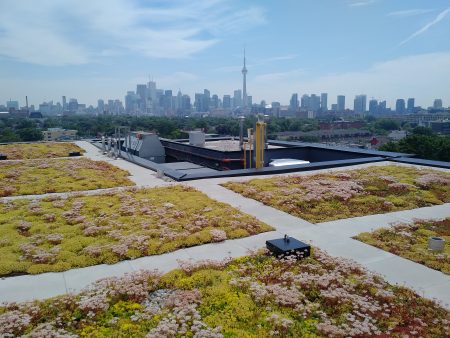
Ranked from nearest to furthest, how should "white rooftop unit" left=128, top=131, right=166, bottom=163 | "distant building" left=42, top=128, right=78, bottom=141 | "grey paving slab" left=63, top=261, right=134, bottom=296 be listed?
"grey paving slab" left=63, top=261, right=134, bottom=296, "white rooftop unit" left=128, top=131, right=166, bottom=163, "distant building" left=42, top=128, right=78, bottom=141

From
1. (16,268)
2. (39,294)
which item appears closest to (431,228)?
(39,294)

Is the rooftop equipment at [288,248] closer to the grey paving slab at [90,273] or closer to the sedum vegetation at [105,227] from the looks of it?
the sedum vegetation at [105,227]

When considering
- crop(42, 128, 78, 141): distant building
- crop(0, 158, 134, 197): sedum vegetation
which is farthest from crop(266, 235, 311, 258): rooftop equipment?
crop(42, 128, 78, 141): distant building

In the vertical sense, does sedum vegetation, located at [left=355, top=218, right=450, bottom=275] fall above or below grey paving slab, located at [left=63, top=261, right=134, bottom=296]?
above

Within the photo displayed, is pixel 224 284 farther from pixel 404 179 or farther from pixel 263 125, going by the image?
pixel 263 125

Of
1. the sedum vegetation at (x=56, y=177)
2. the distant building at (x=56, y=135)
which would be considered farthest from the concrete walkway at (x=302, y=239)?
the distant building at (x=56, y=135)

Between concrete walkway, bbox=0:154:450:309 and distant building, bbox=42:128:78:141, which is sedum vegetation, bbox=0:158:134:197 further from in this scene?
distant building, bbox=42:128:78:141
